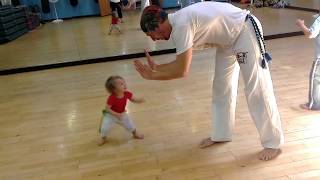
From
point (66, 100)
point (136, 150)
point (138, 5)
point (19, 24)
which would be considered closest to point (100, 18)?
point (138, 5)

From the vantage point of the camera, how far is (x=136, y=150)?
A: 2.78 m

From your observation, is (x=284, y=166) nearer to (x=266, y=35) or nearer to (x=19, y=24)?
(x=266, y=35)

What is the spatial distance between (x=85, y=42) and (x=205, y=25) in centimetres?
518

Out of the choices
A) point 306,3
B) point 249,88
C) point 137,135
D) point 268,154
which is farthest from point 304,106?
point 306,3

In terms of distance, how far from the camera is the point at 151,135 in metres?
3.00

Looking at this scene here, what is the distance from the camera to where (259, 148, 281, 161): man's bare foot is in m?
2.44

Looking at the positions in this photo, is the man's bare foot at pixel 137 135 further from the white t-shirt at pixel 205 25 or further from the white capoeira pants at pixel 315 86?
the white capoeira pants at pixel 315 86

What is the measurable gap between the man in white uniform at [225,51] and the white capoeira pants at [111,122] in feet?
2.48

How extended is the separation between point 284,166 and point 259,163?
0.52 feet

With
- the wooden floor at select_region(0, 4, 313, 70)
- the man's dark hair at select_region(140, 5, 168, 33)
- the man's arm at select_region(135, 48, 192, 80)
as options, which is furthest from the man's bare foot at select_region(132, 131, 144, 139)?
the wooden floor at select_region(0, 4, 313, 70)

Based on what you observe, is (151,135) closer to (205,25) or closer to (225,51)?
(225,51)

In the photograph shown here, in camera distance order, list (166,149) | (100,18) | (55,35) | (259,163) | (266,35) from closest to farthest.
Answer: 1. (259,163)
2. (166,149)
3. (266,35)
4. (55,35)
5. (100,18)

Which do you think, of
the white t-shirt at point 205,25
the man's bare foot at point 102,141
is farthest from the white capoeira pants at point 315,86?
the man's bare foot at point 102,141

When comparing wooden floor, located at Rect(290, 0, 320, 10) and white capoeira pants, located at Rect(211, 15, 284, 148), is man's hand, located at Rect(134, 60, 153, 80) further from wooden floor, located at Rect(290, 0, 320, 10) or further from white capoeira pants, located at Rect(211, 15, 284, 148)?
wooden floor, located at Rect(290, 0, 320, 10)
